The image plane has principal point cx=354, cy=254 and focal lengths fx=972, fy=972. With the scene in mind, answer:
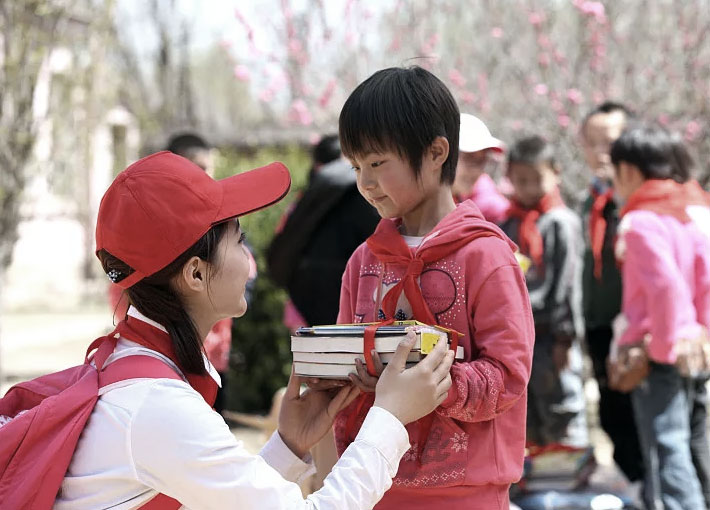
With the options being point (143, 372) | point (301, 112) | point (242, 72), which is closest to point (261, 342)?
point (301, 112)

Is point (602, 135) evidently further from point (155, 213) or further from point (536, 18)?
point (155, 213)

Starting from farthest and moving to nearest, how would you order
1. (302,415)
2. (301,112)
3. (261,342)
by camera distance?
1. (301,112)
2. (261,342)
3. (302,415)

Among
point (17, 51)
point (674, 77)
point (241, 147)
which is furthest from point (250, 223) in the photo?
point (241, 147)

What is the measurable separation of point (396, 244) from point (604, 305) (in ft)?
10.4

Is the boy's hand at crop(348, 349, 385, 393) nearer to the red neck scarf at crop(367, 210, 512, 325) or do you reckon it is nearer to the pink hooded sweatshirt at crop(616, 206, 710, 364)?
the red neck scarf at crop(367, 210, 512, 325)

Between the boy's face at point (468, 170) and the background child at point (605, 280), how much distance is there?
3.23 ft

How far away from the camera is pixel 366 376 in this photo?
6.55 ft

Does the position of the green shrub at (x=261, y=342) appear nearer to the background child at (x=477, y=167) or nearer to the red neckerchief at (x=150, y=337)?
the background child at (x=477, y=167)

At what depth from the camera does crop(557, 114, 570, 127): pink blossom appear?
758 cm

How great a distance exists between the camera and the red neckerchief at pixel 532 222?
4980 mm

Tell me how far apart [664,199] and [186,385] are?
3063 mm

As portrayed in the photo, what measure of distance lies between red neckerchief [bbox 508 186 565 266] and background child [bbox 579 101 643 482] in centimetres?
27

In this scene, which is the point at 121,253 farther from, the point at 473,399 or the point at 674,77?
the point at 674,77

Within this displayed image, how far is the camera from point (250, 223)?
295 inches
